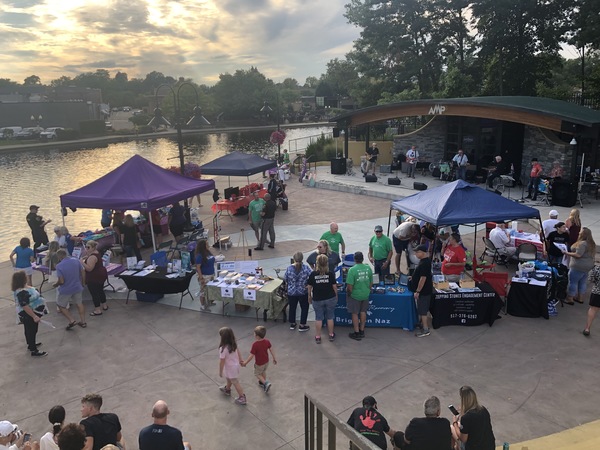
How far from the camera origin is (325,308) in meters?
8.42

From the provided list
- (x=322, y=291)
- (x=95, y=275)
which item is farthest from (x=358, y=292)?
(x=95, y=275)

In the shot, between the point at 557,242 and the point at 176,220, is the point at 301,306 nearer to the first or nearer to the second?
the point at 557,242

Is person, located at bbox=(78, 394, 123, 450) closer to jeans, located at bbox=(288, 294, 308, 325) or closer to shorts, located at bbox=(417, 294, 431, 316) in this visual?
jeans, located at bbox=(288, 294, 308, 325)

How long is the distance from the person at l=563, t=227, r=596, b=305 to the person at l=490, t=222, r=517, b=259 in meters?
1.71

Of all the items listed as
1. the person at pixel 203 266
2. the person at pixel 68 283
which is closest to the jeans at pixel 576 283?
the person at pixel 203 266

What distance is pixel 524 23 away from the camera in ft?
120

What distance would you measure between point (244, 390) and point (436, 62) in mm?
43300

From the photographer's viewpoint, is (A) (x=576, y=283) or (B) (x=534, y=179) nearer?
(A) (x=576, y=283)

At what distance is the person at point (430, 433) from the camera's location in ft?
15.0

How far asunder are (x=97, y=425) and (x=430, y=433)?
11.3 ft

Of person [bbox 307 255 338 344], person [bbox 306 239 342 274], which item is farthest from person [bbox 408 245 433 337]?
person [bbox 306 239 342 274]

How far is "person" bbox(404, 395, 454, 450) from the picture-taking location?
181 inches

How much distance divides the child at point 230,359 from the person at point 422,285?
3544mm

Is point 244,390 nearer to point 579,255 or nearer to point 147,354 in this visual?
point 147,354
